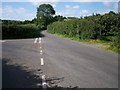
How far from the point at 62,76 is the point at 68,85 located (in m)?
1.35

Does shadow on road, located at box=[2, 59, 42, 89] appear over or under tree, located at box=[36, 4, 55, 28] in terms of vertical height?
under

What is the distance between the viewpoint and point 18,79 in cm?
852

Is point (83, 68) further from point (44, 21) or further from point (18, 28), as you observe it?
point (44, 21)

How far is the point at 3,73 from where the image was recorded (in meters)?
9.51

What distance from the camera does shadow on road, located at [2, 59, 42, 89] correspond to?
771cm

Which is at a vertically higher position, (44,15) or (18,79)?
(44,15)

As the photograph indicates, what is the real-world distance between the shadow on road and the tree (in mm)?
99590

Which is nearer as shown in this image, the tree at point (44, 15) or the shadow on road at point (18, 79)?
the shadow on road at point (18, 79)

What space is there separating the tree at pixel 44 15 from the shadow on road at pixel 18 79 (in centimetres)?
9959

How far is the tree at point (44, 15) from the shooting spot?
363ft

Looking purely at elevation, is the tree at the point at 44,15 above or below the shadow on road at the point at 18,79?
above

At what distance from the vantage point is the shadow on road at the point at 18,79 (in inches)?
304

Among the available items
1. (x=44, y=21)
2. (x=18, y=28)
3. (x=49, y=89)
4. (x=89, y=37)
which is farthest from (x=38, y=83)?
(x=44, y=21)

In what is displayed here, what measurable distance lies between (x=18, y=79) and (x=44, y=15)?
356 feet
